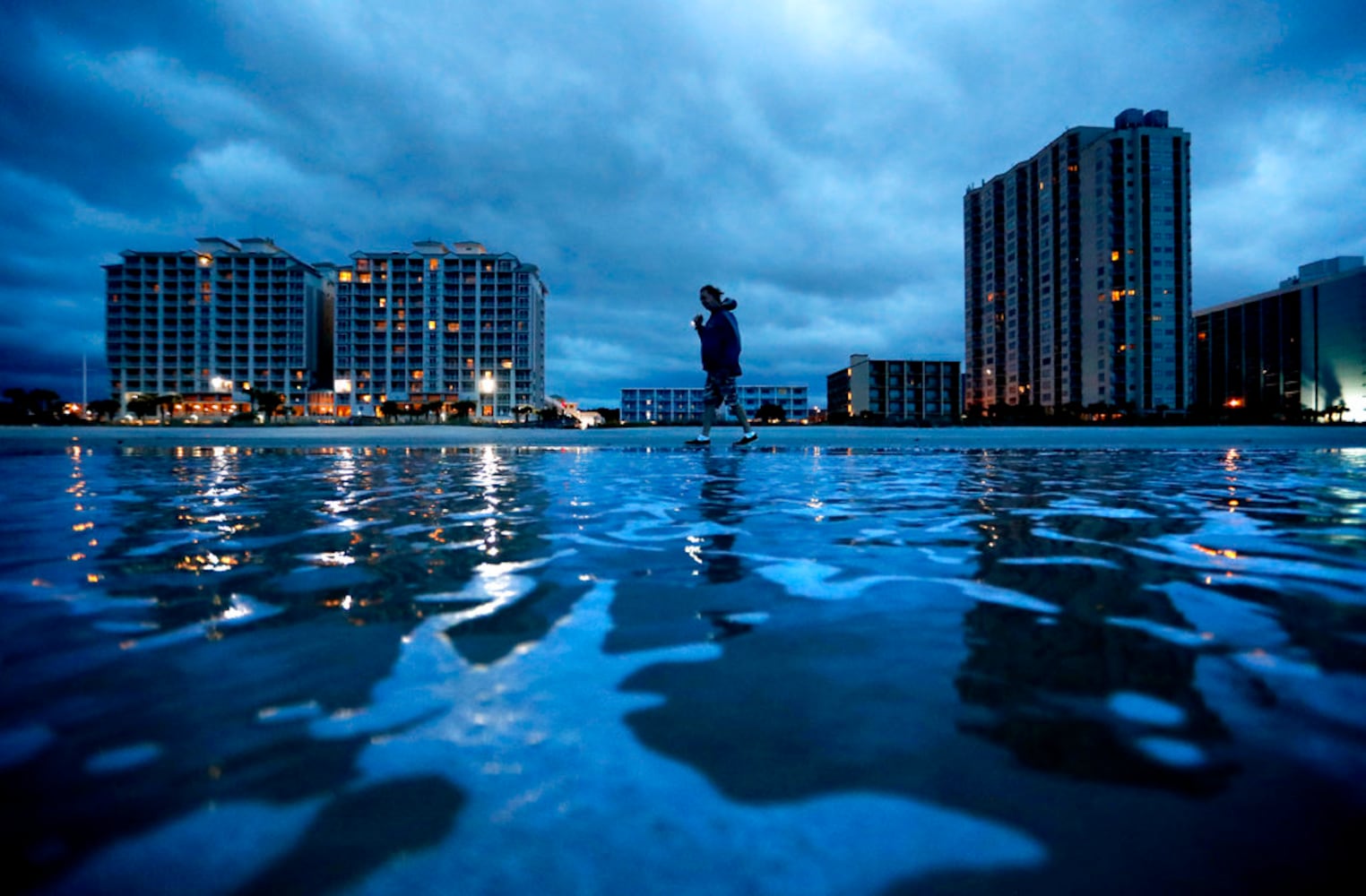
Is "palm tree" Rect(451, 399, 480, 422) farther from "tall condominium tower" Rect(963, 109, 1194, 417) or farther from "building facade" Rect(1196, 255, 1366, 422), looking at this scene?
"building facade" Rect(1196, 255, 1366, 422)

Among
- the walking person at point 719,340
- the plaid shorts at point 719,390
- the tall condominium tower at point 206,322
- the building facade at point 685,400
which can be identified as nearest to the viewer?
the walking person at point 719,340

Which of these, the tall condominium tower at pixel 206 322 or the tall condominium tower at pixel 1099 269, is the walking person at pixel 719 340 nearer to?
the tall condominium tower at pixel 1099 269

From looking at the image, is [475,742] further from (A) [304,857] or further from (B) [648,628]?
(B) [648,628]

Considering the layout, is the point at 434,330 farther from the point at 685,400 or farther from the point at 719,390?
the point at 719,390

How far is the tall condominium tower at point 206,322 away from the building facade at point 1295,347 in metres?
122

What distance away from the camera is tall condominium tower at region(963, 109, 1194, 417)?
70.3 meters

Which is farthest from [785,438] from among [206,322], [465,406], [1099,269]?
[206,322]

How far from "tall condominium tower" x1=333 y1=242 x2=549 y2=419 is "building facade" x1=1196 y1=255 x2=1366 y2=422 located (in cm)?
8945

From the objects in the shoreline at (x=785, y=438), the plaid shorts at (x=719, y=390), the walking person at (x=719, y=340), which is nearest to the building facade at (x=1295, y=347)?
the shoreline at (x=785, y=438)

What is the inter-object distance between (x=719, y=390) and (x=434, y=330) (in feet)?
316

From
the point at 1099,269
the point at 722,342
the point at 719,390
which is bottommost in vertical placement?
the point at 719,390

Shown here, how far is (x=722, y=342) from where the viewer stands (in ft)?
47.4

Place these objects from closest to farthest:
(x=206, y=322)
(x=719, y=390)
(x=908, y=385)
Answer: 1. (x=719, y=390)
2. (x=206, y=322)
3. (x=908, y=385)

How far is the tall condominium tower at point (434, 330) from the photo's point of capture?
3890 inches
